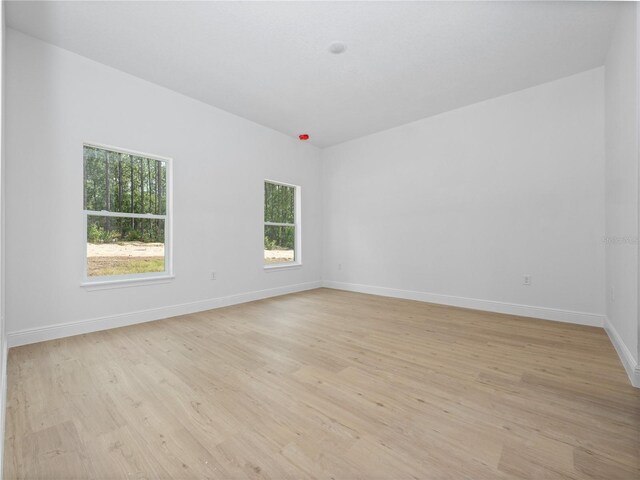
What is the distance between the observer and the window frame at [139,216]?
3029 millimetres

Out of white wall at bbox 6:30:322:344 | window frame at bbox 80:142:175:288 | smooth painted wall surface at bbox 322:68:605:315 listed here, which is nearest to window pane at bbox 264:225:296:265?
white wall at bbox 6:30:322:344

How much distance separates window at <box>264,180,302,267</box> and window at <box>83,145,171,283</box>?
1.65 m

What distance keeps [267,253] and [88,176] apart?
259 centimetres

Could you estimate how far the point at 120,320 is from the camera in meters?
3.21

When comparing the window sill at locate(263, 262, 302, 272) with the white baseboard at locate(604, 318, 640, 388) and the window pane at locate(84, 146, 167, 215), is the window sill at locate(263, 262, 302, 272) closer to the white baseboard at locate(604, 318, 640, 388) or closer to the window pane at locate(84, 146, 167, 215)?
the window pane at locate(84, 146, 167, 215)

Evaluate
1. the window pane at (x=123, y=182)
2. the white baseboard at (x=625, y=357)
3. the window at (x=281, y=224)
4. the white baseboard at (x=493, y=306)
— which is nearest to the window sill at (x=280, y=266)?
the window at (x=281, y=224)

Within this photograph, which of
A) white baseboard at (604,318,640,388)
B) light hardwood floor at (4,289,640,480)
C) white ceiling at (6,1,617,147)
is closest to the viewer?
light hardwood floor at (4,289,640,480)

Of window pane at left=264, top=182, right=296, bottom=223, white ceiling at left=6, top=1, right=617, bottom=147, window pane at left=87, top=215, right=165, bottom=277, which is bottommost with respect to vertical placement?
window pane at left=87, top=215, right=165, bottom=277

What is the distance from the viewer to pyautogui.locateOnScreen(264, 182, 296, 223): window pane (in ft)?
16.3

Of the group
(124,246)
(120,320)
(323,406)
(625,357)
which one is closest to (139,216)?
(124,246)

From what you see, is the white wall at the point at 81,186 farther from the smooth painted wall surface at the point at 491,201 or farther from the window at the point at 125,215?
the smooth painted wall surface at the point at 491,201

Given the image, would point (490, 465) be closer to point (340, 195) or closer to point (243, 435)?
point (243, 435)

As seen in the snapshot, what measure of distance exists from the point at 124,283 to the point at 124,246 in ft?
1.42

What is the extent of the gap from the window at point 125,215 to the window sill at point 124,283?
0.08 metres
